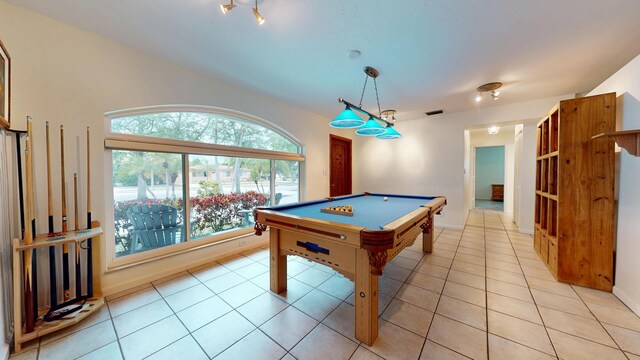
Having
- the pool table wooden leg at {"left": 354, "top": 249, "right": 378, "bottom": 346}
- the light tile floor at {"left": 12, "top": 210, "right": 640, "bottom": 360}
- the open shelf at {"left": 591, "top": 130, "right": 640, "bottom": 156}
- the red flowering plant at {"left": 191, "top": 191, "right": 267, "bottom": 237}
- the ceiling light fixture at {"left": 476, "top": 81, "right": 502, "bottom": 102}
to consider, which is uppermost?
the ceiling light fixture at {"left": 476, "top": 81, "right": 502, "bottom": 102}

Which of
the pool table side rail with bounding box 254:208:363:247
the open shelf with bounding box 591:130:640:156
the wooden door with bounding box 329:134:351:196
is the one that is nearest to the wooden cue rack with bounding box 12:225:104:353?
the pool table side rail with bounding box 254:208:363:247

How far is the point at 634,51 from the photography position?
2283 millimetres

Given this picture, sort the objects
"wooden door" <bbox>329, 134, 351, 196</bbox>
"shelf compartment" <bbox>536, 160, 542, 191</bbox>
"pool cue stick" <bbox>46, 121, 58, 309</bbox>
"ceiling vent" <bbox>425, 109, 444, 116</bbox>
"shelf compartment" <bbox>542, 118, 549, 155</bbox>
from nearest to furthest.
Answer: "pool cue stick" <bbox>46, 121, 58, 309</bbox> → "shelf compartment" <bbox>542, 118, 549, 155</bbox> → "shelf compartment" <bbox>536, 160, 542, 191</bbox> → "ceiling vent" <bbox>425, 109, 444, 116</bbox> → "wooden door" <bbox>329, 134, 351, 196</bbox>

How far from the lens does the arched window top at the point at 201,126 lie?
7.95 feet

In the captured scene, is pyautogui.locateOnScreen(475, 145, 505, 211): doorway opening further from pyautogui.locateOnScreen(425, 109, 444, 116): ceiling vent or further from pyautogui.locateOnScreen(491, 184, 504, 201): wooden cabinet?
pyautogui.locateOnScreen(425, 109, 444, 116): ceiling vent

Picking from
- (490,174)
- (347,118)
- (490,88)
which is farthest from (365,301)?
(490,174)

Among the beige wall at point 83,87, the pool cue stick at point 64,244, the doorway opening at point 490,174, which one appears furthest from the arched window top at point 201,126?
the doorway opening at point 490,174

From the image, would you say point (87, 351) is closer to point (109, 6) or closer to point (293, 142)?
point (109, 6)

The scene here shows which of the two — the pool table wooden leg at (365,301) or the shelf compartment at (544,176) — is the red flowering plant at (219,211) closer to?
the pool table wooden leg at (365,301)

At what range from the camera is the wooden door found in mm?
5262

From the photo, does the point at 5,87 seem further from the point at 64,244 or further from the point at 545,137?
the point at 545,137

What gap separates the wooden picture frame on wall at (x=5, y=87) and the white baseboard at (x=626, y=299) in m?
4.98

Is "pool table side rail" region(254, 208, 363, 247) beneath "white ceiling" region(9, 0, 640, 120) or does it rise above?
beneath

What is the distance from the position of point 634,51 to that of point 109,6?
499cm
